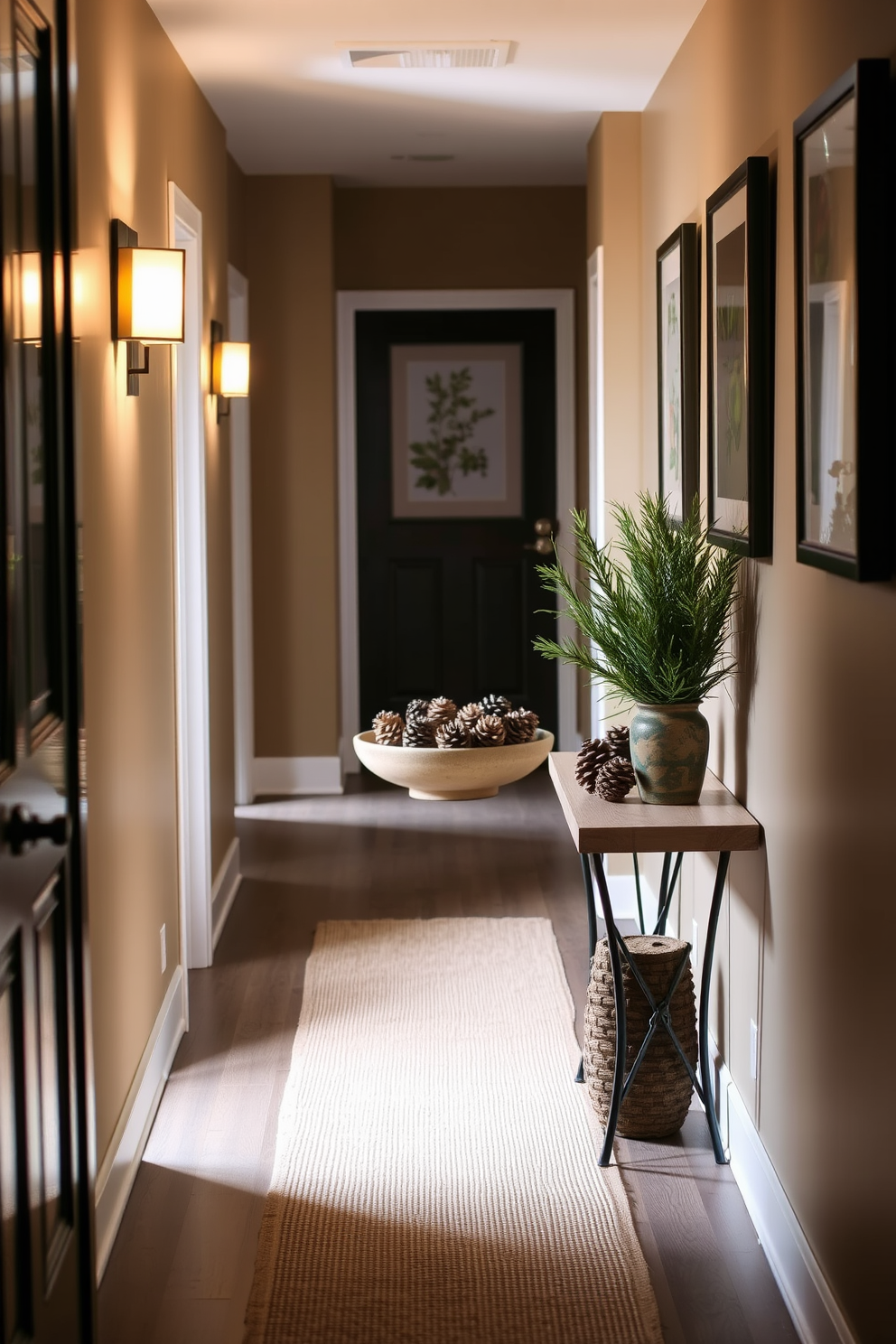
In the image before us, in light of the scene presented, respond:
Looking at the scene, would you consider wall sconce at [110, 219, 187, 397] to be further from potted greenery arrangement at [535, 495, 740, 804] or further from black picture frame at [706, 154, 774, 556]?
black picture frame at [706, 154, 774, 556]

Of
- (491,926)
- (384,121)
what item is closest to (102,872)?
(491,926)

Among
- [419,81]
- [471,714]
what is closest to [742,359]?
[471,714]

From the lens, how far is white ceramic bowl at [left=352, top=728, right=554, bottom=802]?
2396 millimetres

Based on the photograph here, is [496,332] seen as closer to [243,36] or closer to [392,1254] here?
[243,36]

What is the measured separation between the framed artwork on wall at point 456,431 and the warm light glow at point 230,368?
207 cm

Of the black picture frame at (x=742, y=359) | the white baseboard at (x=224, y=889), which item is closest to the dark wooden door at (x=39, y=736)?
the black picture frame at (x=742, y=359)

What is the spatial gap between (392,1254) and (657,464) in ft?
8.28

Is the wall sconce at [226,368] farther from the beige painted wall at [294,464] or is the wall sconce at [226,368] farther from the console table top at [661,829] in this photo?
the console table top at [661,829]

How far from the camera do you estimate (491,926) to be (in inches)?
176

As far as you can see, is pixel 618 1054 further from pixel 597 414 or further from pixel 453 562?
pixel 453 562

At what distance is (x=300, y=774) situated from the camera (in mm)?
6336

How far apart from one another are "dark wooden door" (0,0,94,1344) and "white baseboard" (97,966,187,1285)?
64 cm

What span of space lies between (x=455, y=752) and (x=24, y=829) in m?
0.92

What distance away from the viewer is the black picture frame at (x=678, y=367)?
3506 millimetres
